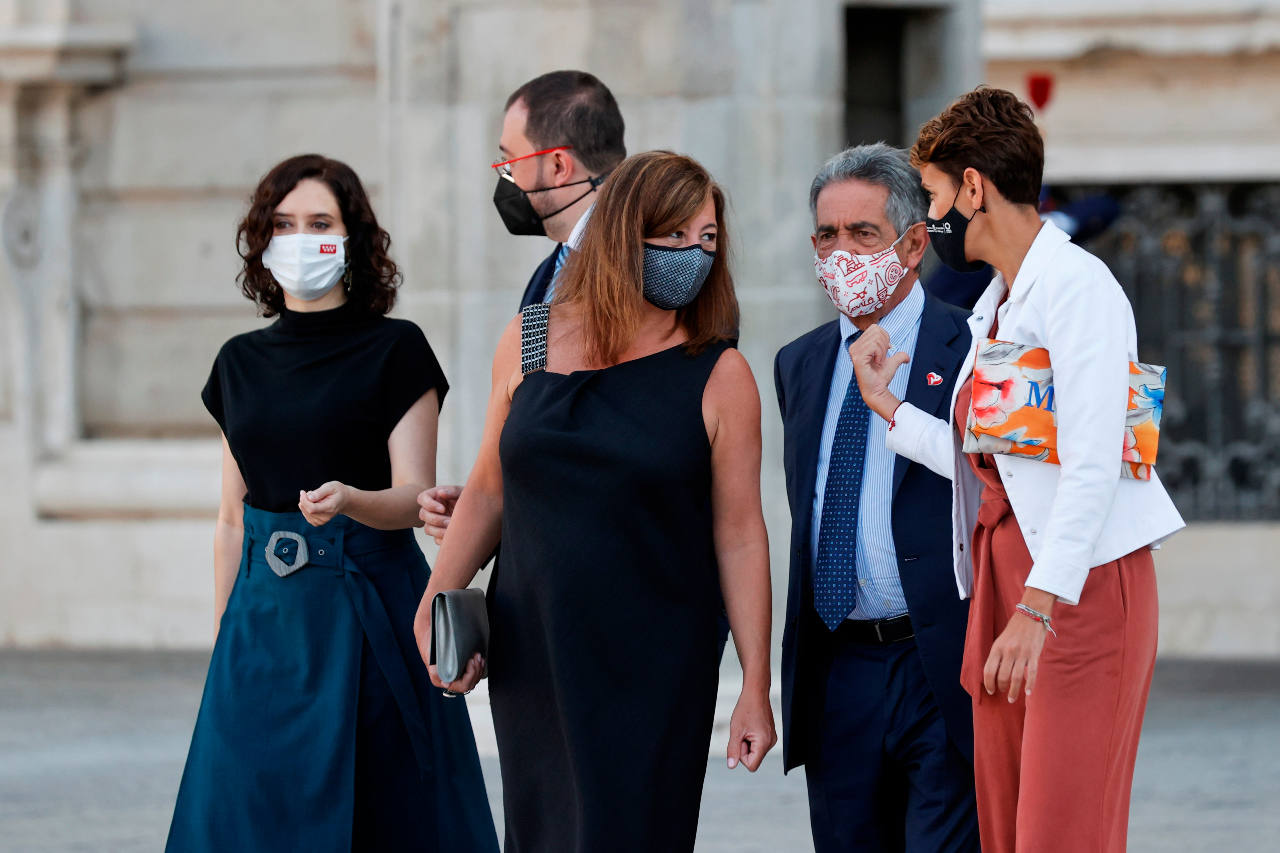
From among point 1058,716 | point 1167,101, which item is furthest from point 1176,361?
point 1058,716

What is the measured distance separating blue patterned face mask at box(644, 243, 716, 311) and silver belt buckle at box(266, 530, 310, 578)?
119cm

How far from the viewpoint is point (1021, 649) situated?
128 inches

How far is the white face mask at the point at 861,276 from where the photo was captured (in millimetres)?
3855

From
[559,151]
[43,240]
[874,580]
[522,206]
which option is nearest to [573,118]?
[559,151]

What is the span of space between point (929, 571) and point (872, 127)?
4532 mm

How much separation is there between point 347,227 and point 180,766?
10.3 feet

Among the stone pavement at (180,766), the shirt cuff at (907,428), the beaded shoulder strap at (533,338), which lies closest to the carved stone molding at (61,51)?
the stone pavement at (180,766)

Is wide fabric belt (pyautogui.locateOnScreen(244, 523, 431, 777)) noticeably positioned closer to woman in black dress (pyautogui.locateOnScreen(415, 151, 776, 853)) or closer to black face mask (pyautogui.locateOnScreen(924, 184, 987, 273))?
woman in black dress (pyautogui.locateOnScreen(415, 151, 776, 853))

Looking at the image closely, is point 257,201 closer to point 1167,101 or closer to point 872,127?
point 872,127

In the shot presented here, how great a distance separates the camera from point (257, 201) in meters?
4.69

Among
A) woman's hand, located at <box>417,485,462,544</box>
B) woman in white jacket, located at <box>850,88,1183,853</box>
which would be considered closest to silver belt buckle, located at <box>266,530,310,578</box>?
woman's hand, located at <box>417,485,462,544</box>

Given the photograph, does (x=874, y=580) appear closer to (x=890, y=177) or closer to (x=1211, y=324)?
(x=890, y=177)

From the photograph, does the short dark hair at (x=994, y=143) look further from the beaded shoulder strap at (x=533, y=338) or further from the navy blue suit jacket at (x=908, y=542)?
the beaded shoulder strap at (x=533, y=338)

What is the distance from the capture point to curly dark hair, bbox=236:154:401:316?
15.3 feet
